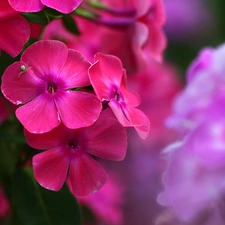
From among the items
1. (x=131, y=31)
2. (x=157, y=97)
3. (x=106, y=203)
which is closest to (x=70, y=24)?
(x=131, y=31)

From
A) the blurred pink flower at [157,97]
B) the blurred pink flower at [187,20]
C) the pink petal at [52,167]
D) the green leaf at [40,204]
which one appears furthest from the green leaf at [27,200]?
the blurred pink flower at [187,20]

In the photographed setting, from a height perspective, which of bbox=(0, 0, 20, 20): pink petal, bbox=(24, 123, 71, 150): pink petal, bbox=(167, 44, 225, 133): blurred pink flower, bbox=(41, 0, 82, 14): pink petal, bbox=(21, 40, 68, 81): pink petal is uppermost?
bbox=(41, 0, 82, 14): pink petal

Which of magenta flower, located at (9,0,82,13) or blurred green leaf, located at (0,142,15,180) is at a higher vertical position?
magenta flower, located at (9,0,82,13)

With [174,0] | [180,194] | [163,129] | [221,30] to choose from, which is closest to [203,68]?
[180,194]

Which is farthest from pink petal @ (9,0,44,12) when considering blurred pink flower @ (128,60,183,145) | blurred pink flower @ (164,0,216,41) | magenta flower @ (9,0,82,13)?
blurred pink flower @ (164,0,216,41)

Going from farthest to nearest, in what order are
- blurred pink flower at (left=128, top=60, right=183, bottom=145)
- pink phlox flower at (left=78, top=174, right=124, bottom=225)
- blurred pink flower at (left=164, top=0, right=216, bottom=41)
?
blurred pink flower at (left=164, top=0, right=216, bottom=41)
blurred pink flower at (left=128, top=60, right=183, bottom=145)
pink phlox flower at (left=78, top=174, right=124, bottom=225)

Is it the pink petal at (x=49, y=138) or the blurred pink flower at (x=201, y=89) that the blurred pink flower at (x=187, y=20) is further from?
the pink petal at (x=49, y=138)

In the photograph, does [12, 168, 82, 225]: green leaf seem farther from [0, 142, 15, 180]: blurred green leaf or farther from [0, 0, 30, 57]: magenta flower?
[0, 0, 30, 57]: magenta flower
